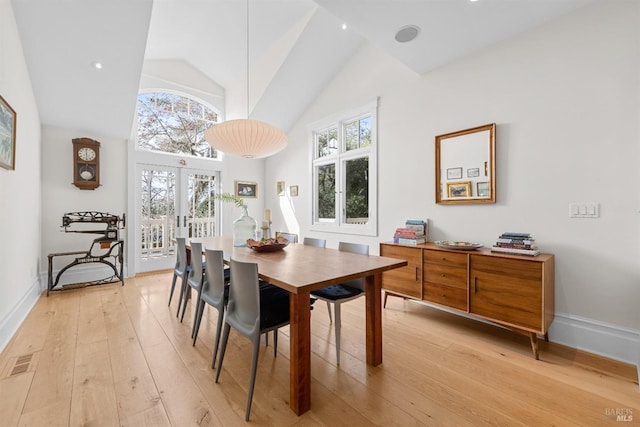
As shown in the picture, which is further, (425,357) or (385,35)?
(385,35)

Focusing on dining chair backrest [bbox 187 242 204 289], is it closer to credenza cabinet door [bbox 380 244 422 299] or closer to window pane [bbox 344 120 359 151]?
credenza cabinet door [bbox 380 244 422 299]

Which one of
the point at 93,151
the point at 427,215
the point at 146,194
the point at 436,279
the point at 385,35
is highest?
the point at 385,35

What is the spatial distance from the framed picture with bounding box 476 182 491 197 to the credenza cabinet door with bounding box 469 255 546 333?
2.32ft

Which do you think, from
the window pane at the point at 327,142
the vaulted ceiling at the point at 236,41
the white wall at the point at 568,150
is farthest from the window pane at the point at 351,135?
the white wall at the point at 568,150

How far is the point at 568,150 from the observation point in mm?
2203

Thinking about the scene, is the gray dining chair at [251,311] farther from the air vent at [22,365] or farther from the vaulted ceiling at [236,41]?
the vaulted ceiling at [236,41]

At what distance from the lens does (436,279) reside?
2578 mm

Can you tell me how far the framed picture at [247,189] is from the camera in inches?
213

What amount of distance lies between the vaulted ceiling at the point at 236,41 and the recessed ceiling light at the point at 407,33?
0.14ft

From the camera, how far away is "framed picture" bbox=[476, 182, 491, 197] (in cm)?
263

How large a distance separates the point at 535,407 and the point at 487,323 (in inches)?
45.5

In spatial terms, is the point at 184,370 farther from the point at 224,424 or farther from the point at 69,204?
the point at 69,204

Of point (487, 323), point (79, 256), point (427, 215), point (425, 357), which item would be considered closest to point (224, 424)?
point (425, 357)

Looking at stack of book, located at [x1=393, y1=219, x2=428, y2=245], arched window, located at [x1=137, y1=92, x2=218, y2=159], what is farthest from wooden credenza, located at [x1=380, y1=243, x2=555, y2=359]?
arched window, located at [x1=137, y1=92, x2=218, y2=159]
